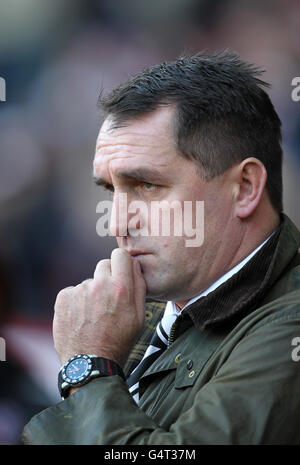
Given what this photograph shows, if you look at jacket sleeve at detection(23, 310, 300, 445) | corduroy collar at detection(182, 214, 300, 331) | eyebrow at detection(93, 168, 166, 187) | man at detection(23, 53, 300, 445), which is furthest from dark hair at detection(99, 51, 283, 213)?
jacket sleeve at detection(23, 310, 300, 445)

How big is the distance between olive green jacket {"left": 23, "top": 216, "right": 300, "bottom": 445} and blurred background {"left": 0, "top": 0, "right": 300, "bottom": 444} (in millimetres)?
2573

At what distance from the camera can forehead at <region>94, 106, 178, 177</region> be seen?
2.24 metres

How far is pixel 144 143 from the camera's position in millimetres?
2256

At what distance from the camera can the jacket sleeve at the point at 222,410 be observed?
5.32ft

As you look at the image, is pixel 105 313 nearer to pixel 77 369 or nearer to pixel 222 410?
pixel 77 369

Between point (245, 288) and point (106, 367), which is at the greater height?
point (245, 288)

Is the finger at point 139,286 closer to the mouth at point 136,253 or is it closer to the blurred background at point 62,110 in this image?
the mouth at point 136,253

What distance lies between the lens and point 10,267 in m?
4.83

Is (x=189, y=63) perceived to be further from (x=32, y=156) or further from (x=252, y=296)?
(x=32, y=156)

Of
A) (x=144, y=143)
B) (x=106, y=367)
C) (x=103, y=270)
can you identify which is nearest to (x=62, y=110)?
(x=144, y=143)

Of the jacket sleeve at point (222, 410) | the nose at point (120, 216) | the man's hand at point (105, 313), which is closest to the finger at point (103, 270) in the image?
the man's hand at point (105, 313)

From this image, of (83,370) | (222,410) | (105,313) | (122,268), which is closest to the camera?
(222,410)

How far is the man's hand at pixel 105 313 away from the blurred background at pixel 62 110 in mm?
2500

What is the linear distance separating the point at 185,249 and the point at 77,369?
0.57 meters
